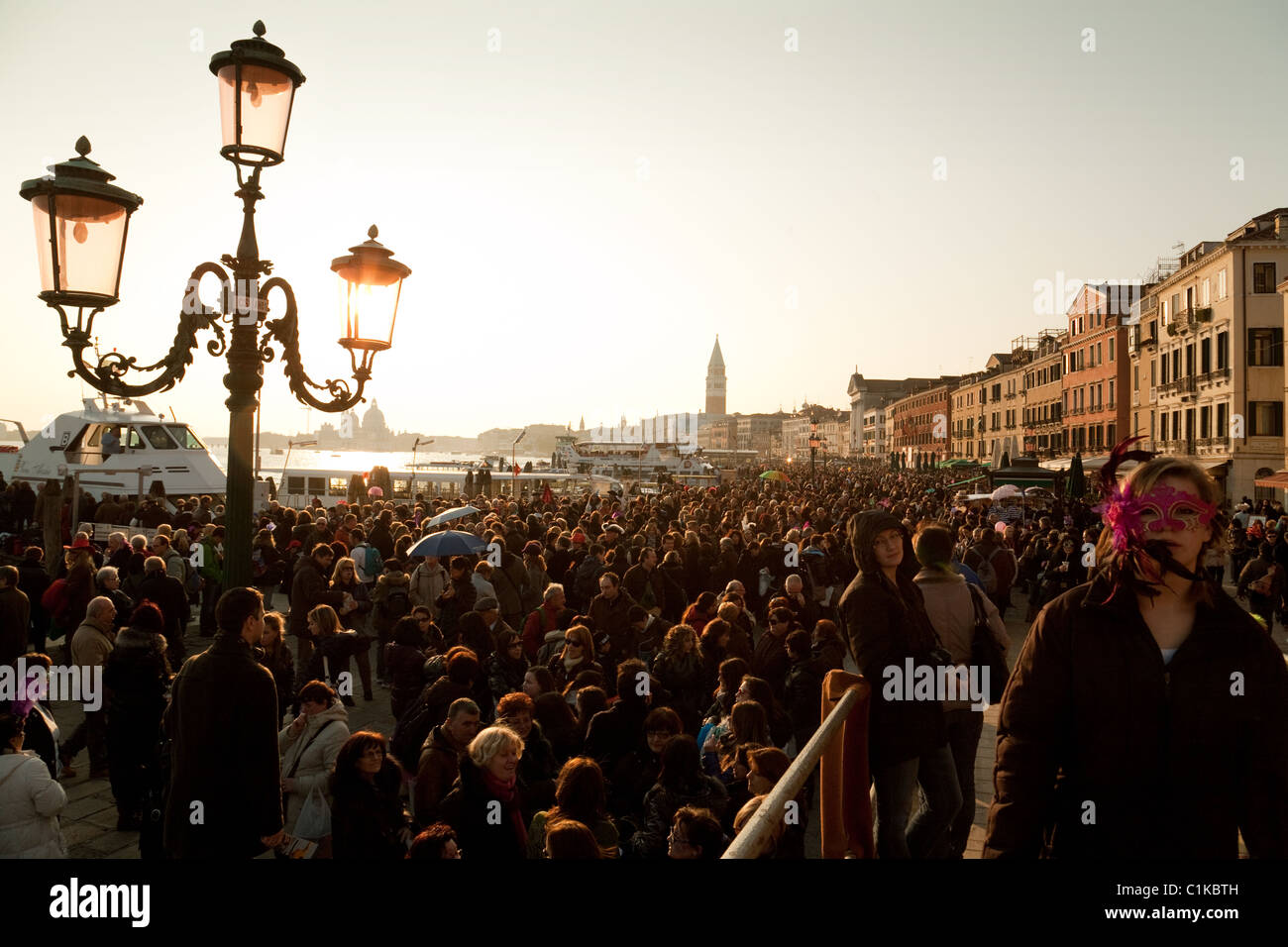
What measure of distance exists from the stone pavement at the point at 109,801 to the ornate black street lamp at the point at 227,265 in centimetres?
329

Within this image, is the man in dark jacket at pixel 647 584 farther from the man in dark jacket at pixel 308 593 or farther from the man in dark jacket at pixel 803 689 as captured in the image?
the man in dark jacket at pixel 308 593

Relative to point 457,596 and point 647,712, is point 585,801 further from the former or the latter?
point 457,596

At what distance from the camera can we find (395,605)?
32.6 ft

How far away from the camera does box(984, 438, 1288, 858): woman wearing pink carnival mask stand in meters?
2.22

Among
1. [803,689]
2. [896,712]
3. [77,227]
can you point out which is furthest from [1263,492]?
[77,227]

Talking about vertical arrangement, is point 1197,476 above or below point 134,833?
above

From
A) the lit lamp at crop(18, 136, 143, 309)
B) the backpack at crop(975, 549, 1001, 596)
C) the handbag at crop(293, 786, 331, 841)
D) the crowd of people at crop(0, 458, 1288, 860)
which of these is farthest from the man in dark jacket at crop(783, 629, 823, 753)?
the backpack at crop(975, 549, 1001, 596)

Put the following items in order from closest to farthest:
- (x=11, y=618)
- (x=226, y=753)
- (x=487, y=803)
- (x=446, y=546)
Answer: (x=226, y=753) < (x=487, y=803) < (x=11, y=618) < (x=446, y=546)

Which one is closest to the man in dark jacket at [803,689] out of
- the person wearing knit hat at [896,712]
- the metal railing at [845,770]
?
the person wearing knit hat at [896,712]

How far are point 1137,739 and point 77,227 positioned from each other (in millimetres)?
5412

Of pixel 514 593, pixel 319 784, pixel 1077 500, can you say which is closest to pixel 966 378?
pixel 1077 500
